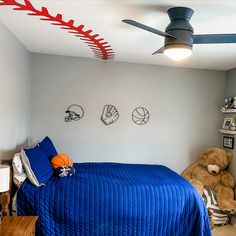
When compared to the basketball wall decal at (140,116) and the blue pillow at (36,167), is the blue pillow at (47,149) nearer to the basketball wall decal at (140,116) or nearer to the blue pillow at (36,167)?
the blue pillow at (36,167)

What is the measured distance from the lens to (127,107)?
3734mm

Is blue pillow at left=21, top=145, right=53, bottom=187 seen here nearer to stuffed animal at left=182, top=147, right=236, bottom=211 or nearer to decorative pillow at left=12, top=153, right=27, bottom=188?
decorative pillow at left=12, top=153, right=27, bottom=188

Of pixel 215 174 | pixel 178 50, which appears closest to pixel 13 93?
pixel 178 50

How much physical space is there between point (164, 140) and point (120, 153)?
0.74m

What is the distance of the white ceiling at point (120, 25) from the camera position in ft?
5.81

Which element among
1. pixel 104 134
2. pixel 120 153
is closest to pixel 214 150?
pixel 120 153

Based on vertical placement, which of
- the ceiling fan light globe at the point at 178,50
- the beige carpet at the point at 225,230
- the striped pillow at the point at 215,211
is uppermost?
the ceiling fan light globe at the point at 178,50

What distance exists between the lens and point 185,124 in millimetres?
3910

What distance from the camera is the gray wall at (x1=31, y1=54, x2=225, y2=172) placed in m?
3.56

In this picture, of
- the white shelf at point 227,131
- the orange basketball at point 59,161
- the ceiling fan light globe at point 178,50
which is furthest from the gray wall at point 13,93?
the white shelf at point 227,131

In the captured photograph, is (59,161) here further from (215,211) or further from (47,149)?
(215,211)

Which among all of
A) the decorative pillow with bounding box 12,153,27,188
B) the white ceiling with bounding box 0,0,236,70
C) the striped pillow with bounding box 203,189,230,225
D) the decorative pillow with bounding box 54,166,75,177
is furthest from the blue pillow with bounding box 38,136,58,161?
the striped pillow with bounding box 203,189,230,225

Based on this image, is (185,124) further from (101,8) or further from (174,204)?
(101,8)

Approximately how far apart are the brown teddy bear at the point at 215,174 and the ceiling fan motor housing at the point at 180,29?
239 centimetres
